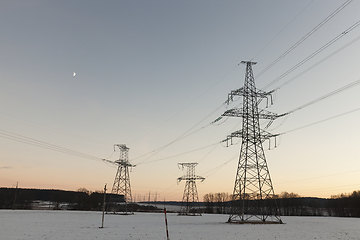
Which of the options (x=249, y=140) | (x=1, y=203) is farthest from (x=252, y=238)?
(x=1, y=203)

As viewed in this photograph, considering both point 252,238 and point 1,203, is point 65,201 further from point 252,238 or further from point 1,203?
point 252,238

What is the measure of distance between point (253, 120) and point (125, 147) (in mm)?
44792

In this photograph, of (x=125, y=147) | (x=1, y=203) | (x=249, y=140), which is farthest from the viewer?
(x=1, y=203)

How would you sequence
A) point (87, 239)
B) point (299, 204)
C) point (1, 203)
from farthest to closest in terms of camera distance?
point (299, 204) < point (1, 203) < point (87, 239)

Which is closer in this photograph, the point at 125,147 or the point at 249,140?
the point at 249,140

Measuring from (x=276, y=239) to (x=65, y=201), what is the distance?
202 metres

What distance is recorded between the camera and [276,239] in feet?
70.9

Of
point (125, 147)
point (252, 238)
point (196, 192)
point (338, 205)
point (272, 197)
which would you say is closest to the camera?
point (252, 238)

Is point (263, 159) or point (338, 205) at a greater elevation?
point (263, 159)

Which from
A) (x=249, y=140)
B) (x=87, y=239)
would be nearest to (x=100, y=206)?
(x=249, y=140)

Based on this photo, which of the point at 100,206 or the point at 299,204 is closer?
the point at 100,206

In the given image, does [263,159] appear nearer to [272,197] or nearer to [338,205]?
[272,197]

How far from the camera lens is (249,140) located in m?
41.3

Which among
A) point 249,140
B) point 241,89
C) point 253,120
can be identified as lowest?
point 249,140
